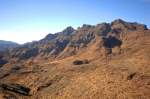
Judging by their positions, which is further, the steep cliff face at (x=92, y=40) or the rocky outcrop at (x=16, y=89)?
the steep cliff face at (x=92, y=40)

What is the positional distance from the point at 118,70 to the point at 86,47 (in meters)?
50.4

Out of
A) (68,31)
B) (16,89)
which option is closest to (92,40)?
(68,31)

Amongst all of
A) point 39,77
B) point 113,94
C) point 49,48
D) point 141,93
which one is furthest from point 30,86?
point 49,48

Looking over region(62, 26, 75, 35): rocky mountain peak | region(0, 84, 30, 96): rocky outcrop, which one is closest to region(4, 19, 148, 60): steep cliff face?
region(62, 26, 75, 35): rocky mountain peak

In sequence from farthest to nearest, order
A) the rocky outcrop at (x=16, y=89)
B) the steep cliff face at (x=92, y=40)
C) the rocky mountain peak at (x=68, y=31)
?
the rocky mountain peak at (x=68, y=31) → the steep cliff face at (x=92, y=40) → the rocky outcrop at (x=16, y=89)

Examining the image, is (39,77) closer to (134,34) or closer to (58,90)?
(58,90)

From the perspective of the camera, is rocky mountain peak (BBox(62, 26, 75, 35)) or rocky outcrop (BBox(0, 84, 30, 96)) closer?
rocky outcrop (BBox(0, 84, 30, 96))

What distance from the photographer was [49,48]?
104 m

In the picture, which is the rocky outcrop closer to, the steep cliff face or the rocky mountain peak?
the steep cliff face

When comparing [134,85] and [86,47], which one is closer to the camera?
[134,85]

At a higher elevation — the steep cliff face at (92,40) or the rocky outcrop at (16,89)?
the steep cliff face at (92,40)

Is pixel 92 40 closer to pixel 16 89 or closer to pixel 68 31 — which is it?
pixel 68 31

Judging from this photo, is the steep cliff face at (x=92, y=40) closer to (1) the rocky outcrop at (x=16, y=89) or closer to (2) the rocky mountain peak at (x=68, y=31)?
(2) the rocky mountain peak at (x=68, y=31)

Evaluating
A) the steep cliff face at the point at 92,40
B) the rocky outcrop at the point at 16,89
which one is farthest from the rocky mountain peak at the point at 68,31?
the rocky outcrop at the point at 16,89
